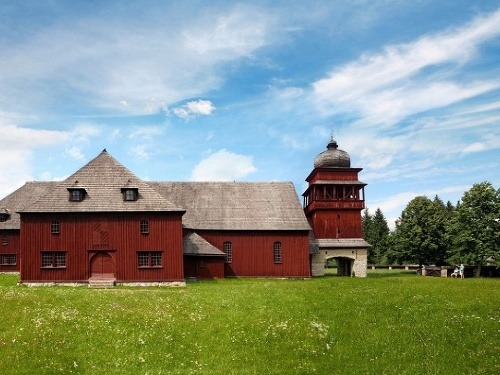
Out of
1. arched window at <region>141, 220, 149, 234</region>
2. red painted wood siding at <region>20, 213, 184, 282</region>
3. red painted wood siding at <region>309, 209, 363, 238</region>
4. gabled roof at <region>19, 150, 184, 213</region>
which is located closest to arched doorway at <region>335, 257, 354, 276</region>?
red painted wood siding at <region>309, 209, 363, 238</region>

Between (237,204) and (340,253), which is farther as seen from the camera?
(340,253)

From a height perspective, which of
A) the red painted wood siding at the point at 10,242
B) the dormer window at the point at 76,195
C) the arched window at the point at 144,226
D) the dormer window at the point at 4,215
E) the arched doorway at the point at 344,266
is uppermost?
the dormer window at the point at 76,195

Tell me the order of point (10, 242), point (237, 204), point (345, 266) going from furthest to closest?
point (345, 266) → point (10, 242) → point (237, 204)

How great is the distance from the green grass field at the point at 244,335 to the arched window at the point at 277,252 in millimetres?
22630

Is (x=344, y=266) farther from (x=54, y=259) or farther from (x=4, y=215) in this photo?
(x=4, y=215)

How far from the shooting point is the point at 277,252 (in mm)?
50000

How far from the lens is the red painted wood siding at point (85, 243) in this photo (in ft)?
128

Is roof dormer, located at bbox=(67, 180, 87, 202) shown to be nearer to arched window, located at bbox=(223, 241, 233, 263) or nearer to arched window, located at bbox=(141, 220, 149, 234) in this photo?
arched window, located at bbox=(141, 220, 149, 234)

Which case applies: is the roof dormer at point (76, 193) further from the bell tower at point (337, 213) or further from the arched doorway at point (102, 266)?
the bell tower at point (337, 213)

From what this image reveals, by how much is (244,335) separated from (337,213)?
38067 millimetres

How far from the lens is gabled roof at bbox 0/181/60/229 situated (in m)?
53.7

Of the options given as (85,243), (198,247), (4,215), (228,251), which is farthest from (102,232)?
(4,215)

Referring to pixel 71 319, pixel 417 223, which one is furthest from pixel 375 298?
pixel 417 223

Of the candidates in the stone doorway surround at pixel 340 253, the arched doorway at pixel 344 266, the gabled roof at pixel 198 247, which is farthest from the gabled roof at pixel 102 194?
the arched doorway at pixel 344 266
